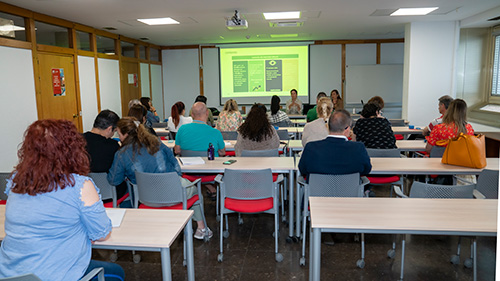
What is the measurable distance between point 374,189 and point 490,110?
441 cm

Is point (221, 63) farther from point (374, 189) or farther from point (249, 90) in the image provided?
point (374, 189)

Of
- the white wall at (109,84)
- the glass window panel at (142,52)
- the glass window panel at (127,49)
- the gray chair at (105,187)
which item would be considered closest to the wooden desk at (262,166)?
the gray chair at (105,187)

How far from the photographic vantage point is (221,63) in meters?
12.3

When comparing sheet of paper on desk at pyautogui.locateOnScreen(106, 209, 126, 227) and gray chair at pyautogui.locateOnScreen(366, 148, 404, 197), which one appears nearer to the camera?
sheet of paper on desk at pyautogui.locateOnScreen(106, 209, 126, 227)

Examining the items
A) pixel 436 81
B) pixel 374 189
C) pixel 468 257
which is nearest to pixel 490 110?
pixel 436 81

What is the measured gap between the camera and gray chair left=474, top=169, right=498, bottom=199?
2.96 metres

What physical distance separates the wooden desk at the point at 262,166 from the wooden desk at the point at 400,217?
3.34 feet

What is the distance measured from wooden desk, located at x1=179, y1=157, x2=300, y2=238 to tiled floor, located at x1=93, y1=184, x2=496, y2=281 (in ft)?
1.38

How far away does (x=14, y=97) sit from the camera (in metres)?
6.06

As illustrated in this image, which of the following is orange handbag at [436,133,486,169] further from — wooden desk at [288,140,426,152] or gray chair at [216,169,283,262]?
gray chair at [216,169,283,262]

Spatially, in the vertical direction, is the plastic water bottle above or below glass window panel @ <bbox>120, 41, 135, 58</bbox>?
below

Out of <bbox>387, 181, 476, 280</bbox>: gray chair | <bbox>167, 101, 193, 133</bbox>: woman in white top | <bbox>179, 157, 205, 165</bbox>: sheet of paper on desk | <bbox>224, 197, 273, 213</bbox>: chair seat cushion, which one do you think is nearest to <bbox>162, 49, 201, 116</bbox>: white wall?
<bbox>167, 101, 193, 133</bbox>: woman in white top

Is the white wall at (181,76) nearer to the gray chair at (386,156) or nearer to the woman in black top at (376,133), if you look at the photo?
the woman in black top at (376,133)

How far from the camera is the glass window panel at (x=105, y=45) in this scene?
8969 millimetres
